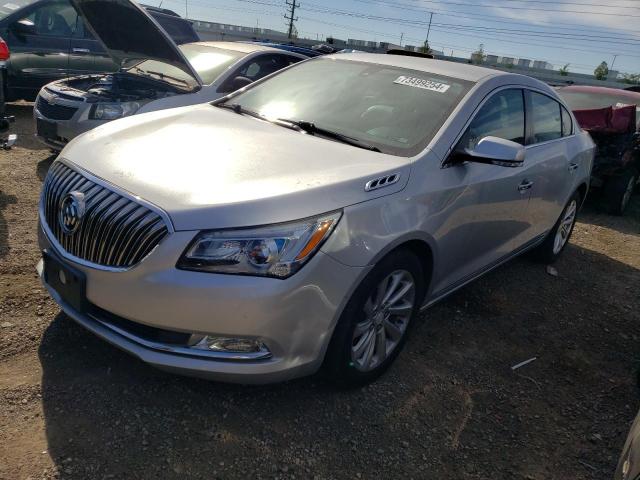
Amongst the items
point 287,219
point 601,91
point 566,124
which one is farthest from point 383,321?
point 601,91

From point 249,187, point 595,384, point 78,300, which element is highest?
point 249,187

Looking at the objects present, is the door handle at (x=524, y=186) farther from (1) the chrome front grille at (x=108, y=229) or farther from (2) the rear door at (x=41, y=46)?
(2) the rear door at (x=41, y=46)

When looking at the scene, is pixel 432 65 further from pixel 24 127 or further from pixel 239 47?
pixel 24 127

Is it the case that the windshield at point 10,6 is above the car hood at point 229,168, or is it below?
above

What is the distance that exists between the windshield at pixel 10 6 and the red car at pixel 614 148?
7.91 m

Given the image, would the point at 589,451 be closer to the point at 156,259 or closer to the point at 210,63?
the point at 156,259

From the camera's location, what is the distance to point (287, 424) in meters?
2.54

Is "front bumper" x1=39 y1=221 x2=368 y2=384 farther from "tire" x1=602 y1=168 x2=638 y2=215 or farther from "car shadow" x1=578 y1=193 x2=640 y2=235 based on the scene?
"tire" x1=602 y1=168 x2=638 y2=215

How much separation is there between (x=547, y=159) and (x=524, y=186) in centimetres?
55

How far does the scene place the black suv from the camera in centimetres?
761

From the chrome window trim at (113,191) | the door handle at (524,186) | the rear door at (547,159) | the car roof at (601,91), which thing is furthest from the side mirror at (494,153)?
the car roof at (601,91)

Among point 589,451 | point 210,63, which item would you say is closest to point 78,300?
point 589,451

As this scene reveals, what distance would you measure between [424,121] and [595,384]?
6.36 feet

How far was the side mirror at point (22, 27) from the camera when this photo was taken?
7.53m
